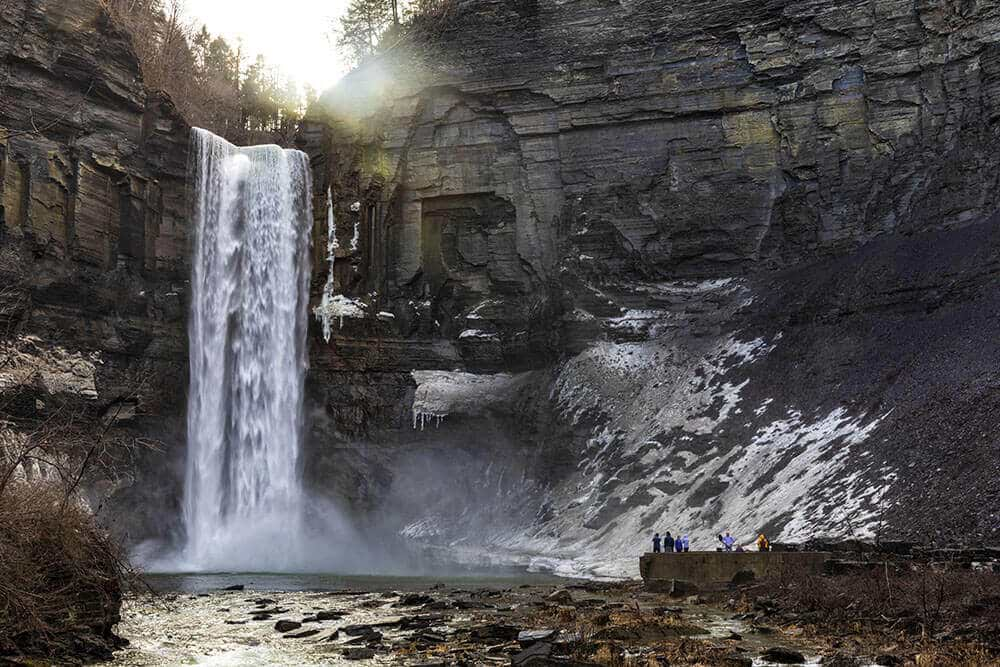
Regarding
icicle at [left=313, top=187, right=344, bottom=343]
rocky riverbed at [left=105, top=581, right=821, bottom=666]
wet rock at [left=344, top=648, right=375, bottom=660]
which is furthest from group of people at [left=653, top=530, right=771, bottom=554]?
icicle at [left=313, top=187, right=344, bottom=343]

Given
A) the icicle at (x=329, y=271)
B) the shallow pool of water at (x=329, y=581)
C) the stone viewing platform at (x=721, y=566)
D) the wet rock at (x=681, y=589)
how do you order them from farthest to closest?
the icicle at (x=329, y=271) → the shallow pool of water at (x=329, y=581) → the wet rock at (x=681, y=589) → the stone viewing platform at (x=721, y=566)

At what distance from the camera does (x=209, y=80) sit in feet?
232

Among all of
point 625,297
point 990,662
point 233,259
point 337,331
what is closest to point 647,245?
point 625,297

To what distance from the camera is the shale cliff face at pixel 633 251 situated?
37531 millimetres

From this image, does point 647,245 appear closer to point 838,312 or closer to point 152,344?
point 838,312

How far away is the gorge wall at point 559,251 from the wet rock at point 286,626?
56.4 ft

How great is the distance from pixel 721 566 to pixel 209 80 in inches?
2368

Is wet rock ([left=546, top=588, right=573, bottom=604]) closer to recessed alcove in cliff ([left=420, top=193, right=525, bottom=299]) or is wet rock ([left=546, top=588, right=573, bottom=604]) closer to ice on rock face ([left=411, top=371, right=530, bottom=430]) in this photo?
ice on rock face ([left=411, top=371, right=530, bottom=430])

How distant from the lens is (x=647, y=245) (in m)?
47.2

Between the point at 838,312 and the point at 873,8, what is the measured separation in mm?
15156

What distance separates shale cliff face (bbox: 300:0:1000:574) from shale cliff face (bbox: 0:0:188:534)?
313 inches

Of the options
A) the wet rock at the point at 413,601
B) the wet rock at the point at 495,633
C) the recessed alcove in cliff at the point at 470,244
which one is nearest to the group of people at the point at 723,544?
the wet rock at the point at 413,601

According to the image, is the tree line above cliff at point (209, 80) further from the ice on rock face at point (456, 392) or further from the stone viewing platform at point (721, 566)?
the stone viewing platform at point (721, 566)

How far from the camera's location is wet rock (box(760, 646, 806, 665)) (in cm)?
1245
